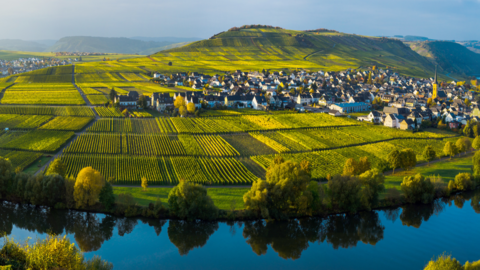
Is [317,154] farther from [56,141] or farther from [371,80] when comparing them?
[371,80]

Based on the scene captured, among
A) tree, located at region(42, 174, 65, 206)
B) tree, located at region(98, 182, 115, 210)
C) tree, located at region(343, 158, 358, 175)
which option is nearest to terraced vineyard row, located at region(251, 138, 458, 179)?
tree, located at region(343, 158, 358, 175)

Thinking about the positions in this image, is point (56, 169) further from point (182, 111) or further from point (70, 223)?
point (182, 111)

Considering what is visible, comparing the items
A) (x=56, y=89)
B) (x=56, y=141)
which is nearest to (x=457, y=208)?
(x=56, y=141)

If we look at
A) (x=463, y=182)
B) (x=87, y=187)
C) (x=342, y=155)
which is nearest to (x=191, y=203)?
(x=87, y=187)

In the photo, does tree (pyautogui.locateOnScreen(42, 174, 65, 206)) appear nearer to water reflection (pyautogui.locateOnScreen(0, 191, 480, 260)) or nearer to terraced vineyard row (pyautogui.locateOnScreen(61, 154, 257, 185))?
water reflection (pyautogui.locateOnScreen(0, 191, 480, 260))

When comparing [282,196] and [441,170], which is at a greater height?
[441,170]

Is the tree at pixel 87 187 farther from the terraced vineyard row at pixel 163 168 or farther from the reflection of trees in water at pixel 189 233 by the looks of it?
the reflection of trees in water at pixel 189 233
